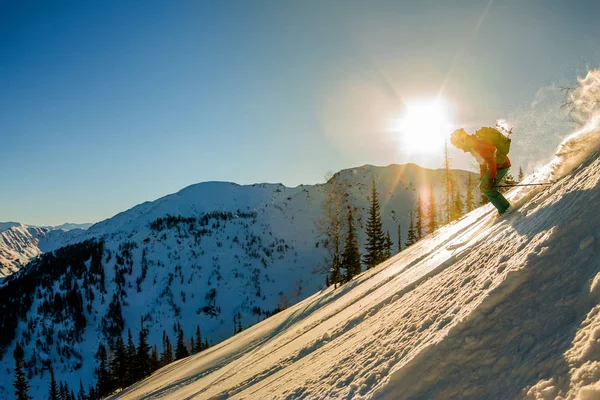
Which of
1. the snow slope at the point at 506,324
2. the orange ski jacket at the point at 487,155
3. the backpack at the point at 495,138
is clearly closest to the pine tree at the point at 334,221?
the orange ski jacket at the point at 487,155

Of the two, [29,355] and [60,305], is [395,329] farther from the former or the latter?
[60,305]

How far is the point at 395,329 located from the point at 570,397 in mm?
2523

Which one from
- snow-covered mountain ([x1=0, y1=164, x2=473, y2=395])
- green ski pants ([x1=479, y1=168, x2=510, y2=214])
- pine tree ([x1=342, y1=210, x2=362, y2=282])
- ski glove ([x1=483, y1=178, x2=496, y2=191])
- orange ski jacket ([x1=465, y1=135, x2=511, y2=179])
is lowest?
green ski pants ([x1=479, y1=168, x2=510, y2=214])

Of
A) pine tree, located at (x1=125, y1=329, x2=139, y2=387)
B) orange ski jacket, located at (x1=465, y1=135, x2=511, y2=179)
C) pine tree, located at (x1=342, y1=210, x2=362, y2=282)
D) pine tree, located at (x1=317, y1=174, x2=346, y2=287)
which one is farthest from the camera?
pine tree, located at (x1=125, y1=329, x2=139, y2=387)

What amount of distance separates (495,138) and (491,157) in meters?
0.47

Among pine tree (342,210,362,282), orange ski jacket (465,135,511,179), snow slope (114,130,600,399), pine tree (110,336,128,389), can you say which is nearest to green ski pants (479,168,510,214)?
orange ski jacket (465,135,511,179)

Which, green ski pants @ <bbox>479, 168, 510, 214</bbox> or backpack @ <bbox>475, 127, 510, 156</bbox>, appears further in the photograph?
backpack @ <bbox>475, 127, 510, 156</bbox>

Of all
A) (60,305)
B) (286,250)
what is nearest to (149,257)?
(60,305)

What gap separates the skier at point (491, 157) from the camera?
6828mm

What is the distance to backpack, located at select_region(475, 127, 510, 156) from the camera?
7.05 m

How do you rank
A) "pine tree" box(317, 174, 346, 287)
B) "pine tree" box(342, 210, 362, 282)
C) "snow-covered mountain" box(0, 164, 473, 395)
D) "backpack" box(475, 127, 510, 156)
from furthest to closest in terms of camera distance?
"snow-covered mountain" box(0, 164, 473, 395) → "pine tree" box(342, 210, 362, 282) → "pine tree" box(317, 174, 346, 287) → "backpack" box(475, 127, 510, 156)

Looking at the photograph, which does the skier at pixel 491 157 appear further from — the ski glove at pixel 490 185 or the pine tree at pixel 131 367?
the pine tree at pixel 131 367

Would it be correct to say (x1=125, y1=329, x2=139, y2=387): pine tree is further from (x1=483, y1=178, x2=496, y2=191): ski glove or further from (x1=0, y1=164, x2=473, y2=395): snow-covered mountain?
(x1=0, y1=164, x2=473, y2=395): snow-covered mountain

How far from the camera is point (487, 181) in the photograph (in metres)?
6.96
